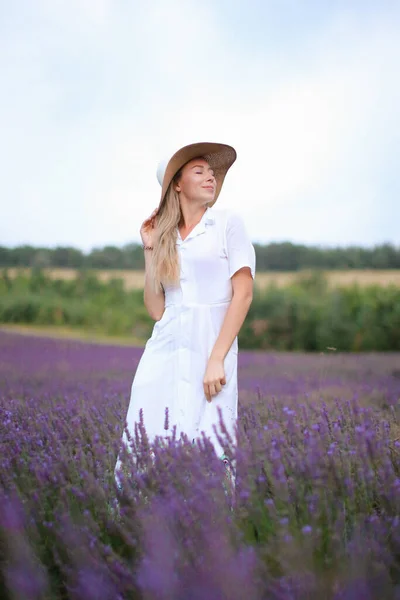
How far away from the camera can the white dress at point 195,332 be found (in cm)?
226

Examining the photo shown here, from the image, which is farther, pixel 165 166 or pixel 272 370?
pixel 272 370

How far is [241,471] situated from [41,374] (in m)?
4.28

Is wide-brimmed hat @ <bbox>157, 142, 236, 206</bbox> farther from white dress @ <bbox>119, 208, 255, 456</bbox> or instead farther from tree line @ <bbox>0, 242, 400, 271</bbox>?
tree line @ <bbox>0, 242, 400, 271</bbox>

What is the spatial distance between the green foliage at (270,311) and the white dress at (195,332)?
10518 millimetres

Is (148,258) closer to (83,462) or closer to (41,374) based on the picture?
(83,462)

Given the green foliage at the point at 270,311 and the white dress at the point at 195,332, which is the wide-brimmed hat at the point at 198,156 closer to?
the white dress at the point at 195,332

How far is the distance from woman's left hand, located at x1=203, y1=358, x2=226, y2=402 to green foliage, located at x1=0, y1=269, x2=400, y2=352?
10.6 m

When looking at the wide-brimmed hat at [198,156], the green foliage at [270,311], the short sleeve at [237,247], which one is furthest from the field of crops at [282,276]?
the short sleeve at [237,247]

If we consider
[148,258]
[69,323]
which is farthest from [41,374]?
[69,323]

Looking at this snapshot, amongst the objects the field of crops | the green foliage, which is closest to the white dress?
the green foliage

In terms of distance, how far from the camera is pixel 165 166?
2457 mm

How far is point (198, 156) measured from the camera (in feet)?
8.14

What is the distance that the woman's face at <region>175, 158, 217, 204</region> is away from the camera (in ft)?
7.84

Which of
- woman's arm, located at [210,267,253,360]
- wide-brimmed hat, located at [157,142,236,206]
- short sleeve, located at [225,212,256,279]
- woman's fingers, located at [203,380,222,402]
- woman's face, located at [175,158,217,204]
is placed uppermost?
wide-brimmed hat, located at [157,142,236,206]
